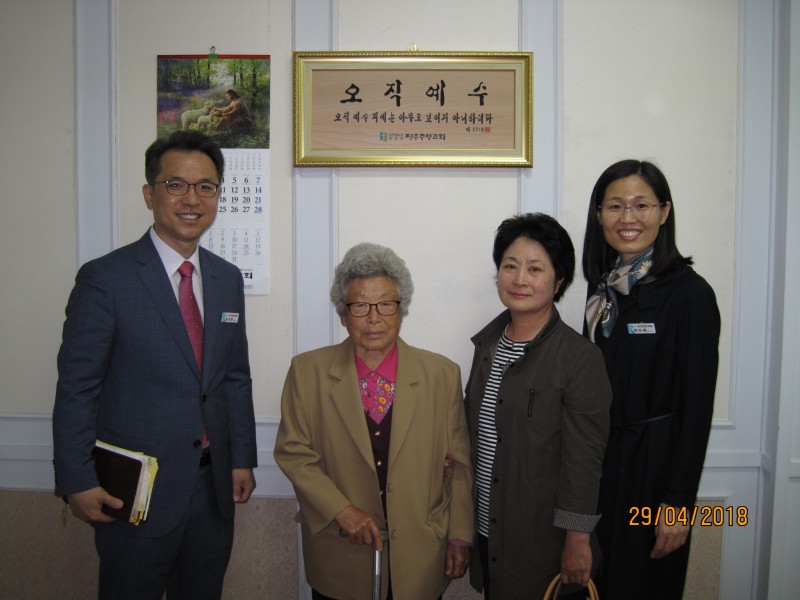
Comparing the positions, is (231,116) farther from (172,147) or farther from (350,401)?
(350,401)

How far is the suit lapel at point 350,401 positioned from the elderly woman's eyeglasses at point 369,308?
5.8 inches

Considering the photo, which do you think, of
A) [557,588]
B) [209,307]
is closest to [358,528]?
[557,588]

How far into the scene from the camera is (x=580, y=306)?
1999mm

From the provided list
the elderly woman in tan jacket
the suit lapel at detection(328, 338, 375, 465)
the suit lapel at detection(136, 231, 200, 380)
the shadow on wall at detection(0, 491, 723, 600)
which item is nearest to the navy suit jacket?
the suit lapel at detection(136, 231, 200, 380)

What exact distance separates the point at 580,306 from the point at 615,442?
0.70 metres

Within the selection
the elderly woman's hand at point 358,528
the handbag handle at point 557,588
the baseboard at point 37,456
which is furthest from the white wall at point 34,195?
the handbag handle at point 557,588

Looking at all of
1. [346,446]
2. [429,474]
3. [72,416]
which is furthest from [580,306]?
[72,416]

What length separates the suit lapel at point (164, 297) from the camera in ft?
4.53

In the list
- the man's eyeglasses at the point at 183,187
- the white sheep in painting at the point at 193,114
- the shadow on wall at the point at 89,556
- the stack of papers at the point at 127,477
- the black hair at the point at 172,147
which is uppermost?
the white sheep in painting at the point at 193,114

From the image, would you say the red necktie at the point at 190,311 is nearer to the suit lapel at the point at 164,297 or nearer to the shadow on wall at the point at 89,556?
the suit lapel at the point at 164,297

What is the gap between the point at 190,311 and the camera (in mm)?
1461

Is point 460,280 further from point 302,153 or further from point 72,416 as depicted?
point 72,416

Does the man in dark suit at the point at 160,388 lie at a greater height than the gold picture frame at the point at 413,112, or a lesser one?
lesser

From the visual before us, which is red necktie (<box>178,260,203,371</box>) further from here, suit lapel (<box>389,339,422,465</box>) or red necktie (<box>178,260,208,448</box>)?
suit lapel (<box>389,339,422,465</box>)
